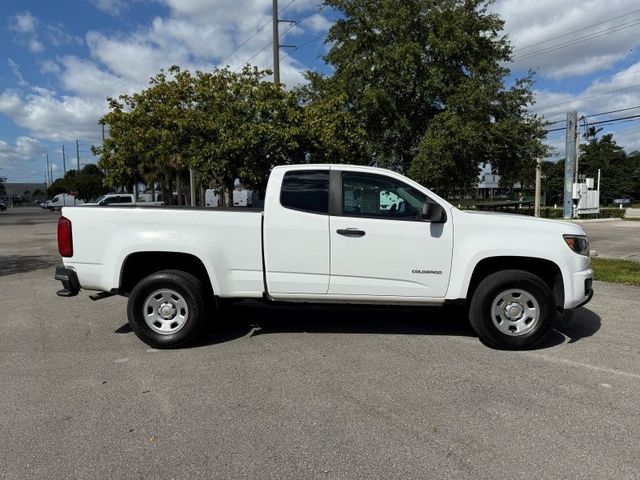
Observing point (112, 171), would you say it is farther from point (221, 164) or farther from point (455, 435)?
point (455, 435)

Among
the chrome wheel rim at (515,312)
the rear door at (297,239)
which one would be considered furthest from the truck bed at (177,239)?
the chrome wheel rim at (515,312)

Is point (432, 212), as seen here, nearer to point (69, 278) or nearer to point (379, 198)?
point (379, 198)

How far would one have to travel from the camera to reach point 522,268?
229 inches

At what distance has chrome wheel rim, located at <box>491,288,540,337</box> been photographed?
5.55 meters

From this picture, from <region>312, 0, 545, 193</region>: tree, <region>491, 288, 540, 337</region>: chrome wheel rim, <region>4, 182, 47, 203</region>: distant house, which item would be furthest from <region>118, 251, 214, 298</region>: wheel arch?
<region>4, 182, 47, 203</region>: distant house

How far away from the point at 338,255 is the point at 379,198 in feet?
2.52

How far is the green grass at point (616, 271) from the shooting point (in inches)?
390

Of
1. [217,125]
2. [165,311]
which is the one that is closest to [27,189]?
[217,125]

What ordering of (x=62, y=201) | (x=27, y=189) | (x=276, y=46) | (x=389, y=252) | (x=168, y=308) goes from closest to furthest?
(x=389, y=252), (x=168, y=308), (x=276, y=46), (x=62, y=201), (x=27, y=189)

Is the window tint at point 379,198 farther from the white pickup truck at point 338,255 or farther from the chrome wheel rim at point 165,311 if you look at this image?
the chrome wheel rim at point 165,311

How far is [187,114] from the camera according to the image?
17859mm

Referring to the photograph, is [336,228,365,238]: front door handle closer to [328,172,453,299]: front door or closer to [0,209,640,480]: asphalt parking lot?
[328,172,453,299]: front door

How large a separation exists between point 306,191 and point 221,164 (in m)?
10.3

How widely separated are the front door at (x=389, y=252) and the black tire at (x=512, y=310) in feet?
1.42
